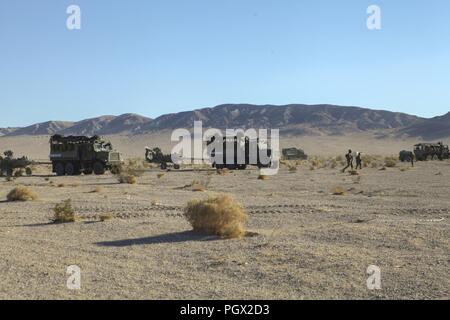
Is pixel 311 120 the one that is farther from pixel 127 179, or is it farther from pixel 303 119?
pixel 127 179

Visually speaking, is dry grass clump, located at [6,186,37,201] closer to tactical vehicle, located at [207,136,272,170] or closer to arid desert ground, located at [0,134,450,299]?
arid desert ground, located at [0,134,450,299]

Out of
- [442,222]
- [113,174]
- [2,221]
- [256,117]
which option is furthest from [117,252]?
[256,117]

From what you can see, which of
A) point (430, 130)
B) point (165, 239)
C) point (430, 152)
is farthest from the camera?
point (430, 130)

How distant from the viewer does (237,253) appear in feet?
37.4

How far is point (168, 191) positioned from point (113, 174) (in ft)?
51.5

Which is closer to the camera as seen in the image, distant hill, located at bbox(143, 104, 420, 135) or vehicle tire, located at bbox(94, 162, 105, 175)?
vehicle tire, located at bbox(94, 162, 105, 175)

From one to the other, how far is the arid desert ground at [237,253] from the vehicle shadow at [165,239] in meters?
0.02

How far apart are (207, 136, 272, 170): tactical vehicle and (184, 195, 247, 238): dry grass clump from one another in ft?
109

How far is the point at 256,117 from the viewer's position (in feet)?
624

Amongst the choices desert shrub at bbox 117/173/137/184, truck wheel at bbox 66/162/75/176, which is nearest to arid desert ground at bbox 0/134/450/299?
desert shrub at bbox 117/173/137/184

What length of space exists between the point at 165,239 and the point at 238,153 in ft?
113

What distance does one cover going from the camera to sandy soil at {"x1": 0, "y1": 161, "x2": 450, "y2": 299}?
8672 millimetres
